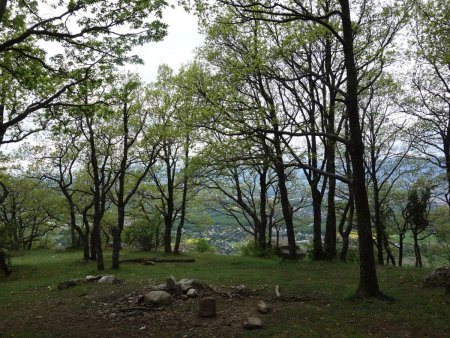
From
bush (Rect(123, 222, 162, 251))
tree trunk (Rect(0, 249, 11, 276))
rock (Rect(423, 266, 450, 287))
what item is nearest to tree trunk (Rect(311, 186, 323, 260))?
rock (Rect(423, 266, 450, 287))

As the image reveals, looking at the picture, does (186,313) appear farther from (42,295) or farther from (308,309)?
(42,295)

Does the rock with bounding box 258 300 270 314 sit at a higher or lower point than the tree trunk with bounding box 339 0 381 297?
lower

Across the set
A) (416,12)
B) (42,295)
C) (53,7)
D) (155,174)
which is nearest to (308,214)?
(155,174)

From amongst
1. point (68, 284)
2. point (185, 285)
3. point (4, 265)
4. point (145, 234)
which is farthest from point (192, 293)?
point (145, 234)

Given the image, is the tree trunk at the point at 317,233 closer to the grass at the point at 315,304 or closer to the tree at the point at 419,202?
the grass at the point at 315,304

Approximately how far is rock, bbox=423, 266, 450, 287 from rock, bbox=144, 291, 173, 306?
8.96 meters

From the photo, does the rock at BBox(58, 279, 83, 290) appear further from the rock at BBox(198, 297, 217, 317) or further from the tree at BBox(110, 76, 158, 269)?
the rock at BBox(198, 297, 217, 317)

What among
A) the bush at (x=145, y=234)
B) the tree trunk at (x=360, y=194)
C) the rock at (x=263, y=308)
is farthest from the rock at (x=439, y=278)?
the bush at (x=145, y=234)

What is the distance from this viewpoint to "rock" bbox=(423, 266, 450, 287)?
12394mm

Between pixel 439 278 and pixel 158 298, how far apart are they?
9.67 metres

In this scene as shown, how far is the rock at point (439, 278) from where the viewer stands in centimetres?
1239

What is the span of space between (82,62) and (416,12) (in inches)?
683

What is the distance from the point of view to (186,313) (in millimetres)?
10336

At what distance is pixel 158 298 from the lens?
11.1 meters
